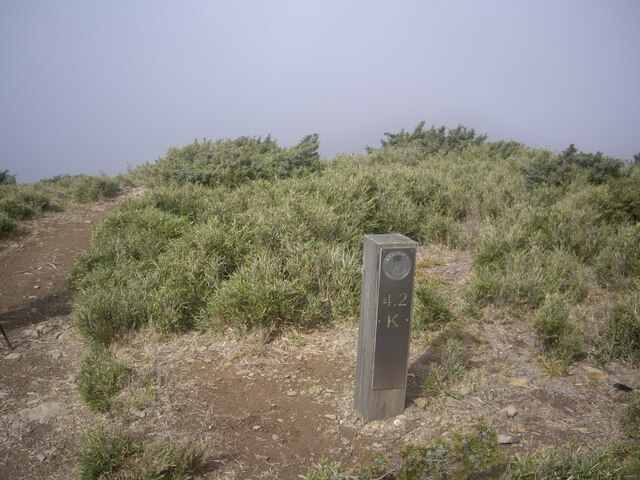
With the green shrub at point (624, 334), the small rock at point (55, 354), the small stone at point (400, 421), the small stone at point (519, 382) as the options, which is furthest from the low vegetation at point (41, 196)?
the green shrub at point (624, 334)

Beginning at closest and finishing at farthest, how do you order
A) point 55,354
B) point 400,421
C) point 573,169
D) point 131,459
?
1. point 131,459
2. point 400,421
3. point 55,354
4. point 573,169

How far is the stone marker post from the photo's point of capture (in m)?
3.08

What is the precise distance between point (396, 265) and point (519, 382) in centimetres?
174

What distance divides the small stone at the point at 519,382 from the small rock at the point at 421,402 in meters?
0.82

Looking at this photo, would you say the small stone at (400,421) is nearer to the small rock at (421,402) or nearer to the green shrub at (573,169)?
the small rock at (421,402)

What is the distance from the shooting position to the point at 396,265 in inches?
121

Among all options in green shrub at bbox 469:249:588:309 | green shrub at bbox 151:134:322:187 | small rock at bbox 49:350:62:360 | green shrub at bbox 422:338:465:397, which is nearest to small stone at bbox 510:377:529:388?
green shrub at bbox 422:338:465:397

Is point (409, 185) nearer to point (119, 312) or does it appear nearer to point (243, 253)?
point (243, 253)

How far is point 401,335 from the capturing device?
10.5ft

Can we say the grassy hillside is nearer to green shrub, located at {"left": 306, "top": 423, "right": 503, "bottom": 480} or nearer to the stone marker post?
the stone marker post

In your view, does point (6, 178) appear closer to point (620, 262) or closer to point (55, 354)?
point (55, 354)

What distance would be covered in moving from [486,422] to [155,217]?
543 centimetres

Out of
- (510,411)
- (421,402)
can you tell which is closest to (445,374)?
(421,402)

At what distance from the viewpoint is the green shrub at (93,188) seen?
1141 cm
